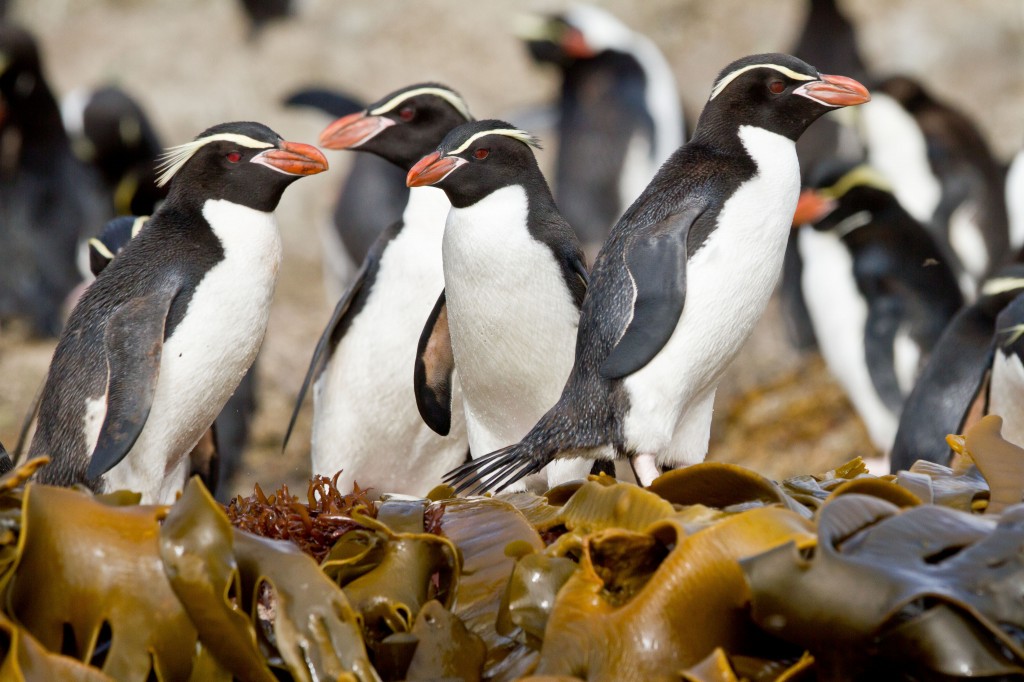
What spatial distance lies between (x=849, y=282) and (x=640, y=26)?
6495mm

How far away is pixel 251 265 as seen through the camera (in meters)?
3.66

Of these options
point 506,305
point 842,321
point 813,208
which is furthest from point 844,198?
point 506,305

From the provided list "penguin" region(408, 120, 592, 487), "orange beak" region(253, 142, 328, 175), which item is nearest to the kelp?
"penguin" region(408, 120, 592, 487)

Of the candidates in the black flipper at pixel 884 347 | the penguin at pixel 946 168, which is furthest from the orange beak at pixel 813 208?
the penguin at pixel 946 168

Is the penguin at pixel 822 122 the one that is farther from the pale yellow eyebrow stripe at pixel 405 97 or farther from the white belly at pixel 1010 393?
the pale yellow eyebrow stripe at pixel 405 97

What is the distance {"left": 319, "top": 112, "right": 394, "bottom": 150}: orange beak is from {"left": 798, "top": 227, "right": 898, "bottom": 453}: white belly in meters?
3.87

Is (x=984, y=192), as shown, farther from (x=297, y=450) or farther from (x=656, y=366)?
(x=656, y=366)

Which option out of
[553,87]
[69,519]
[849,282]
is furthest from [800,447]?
[553,87]

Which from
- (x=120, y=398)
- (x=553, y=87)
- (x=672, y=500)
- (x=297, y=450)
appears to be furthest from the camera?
(x=553, y=87)

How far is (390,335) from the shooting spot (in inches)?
179

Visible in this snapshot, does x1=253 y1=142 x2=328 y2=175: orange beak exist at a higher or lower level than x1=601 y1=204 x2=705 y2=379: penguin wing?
higher

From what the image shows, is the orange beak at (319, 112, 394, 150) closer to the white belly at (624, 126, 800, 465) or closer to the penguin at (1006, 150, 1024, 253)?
the white belly at (624, 126, 800, 465)

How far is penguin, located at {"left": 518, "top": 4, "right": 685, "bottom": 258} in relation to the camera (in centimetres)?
973

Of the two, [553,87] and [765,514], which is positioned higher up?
[765,514]
